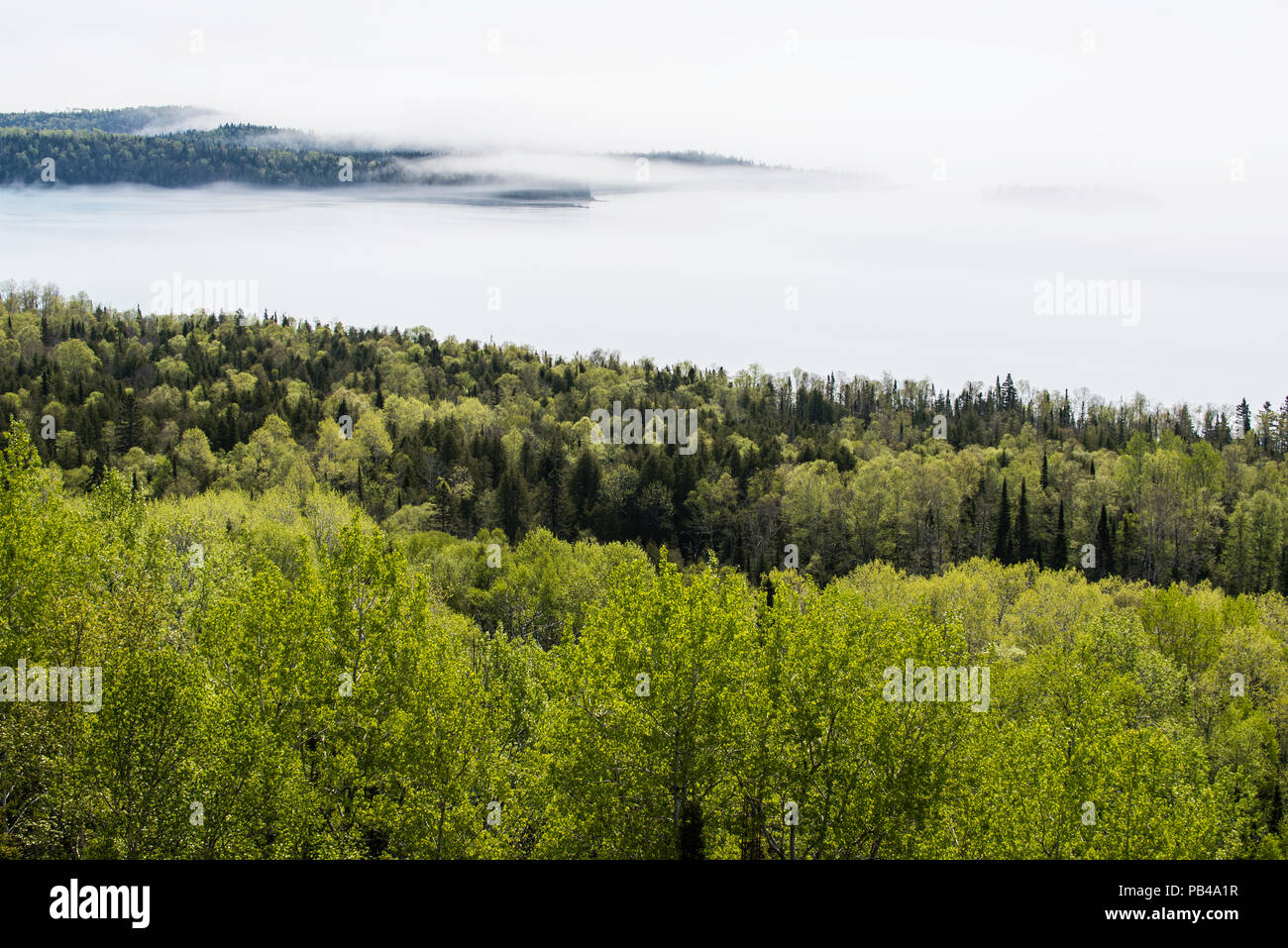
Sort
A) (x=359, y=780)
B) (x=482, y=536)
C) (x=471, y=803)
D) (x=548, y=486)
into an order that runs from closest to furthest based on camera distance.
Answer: (x=359, y=780) → (x=471, y=803) → (x=482, y=536) → (x=548, y=486)

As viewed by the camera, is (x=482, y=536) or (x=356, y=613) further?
(x=482, y=536)

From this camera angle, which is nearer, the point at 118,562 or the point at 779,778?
the point at 779,778

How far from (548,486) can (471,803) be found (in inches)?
5344

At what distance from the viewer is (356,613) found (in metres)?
32.3
